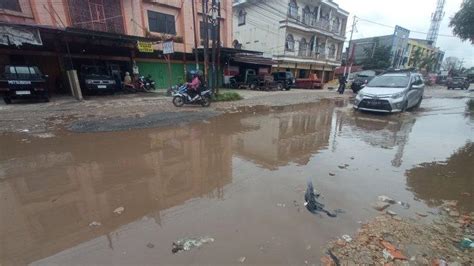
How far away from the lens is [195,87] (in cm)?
1082

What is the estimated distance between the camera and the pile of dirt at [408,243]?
219 cm

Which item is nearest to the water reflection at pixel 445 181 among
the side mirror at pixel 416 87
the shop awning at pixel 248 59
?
the side mirror at pixel 416 87

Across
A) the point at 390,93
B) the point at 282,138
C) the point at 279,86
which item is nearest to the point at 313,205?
the point at 282,138

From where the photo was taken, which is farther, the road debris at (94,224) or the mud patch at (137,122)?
the mud patch at (137,122)

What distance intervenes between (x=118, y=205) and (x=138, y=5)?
1690 centimetres

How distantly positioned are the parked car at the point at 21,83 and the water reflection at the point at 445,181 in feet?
44.7

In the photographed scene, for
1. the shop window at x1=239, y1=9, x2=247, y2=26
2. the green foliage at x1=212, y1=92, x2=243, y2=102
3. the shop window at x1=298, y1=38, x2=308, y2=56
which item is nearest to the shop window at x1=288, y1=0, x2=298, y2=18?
the shop window at x1=298, y1=38, x2=308, y2=56

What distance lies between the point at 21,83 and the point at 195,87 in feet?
23.8

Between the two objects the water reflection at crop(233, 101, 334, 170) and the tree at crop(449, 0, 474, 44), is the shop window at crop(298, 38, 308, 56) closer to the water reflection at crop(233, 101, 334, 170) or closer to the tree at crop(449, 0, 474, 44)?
the tree at crop(449, 0, 474, 44)

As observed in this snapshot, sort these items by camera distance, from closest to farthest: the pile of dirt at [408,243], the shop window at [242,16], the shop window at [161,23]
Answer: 1. the pile of dirt at [408,243]
2. the shop window at [161,23]
3. the shop window at [242,16]

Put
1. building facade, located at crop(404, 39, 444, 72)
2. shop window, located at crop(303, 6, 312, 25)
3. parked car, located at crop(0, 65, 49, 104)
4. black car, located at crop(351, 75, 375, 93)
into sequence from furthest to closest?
building facade, located at crop(404, 39, 444, 72) → shop window, located at crop(303, 6, 312, 25) → black car, located at crop(351, 75, 375, 93) → parked car, located at crop(0, 65, 49, 104)

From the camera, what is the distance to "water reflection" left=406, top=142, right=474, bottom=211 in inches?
132

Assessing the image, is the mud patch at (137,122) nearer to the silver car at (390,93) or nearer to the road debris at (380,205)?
the road debris at (380,205)

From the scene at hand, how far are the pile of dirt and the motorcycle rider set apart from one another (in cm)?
925
